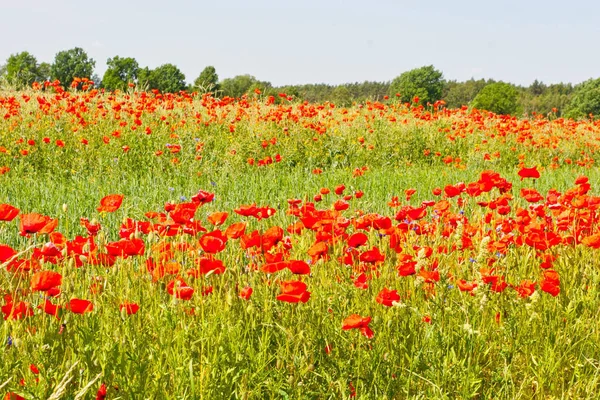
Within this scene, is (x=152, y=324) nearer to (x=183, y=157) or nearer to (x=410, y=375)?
(x=410, y=375)

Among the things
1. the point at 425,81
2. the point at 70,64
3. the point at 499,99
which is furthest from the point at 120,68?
the point at 499,99

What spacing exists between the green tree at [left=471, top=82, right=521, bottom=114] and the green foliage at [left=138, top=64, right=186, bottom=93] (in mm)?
26099

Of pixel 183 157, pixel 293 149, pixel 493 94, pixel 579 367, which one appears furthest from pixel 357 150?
pixel 493 94

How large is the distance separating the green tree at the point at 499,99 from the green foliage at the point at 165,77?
85.6 feet

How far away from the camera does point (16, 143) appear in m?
7.94

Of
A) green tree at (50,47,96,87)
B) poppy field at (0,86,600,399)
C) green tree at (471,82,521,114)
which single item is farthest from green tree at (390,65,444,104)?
poppy field at (0,86,600,399)

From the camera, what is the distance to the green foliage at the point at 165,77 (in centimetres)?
5281

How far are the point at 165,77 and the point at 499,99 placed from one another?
2935 cm

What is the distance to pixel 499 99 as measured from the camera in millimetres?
48188

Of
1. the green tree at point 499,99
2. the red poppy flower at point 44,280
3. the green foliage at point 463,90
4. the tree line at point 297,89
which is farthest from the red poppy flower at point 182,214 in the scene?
the green foliage at point 463,90

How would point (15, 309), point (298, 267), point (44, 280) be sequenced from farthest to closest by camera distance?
point (298, 267) < point (15, 309) < point (44, 280)

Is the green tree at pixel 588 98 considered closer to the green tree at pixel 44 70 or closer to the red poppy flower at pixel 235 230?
the green tree at pixel 44 70

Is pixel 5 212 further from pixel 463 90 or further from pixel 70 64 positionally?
pixel 463 90

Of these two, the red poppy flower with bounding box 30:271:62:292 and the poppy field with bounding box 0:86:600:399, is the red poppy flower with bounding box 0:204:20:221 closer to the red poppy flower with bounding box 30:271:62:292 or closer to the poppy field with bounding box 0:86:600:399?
the poppy field with bounding box 0:86:600:399
